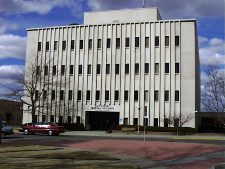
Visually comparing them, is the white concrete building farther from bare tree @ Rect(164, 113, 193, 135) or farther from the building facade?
the building facade

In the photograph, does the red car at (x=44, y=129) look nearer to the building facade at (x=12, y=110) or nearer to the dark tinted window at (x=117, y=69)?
the dark tinted window at (x=117, y=69)

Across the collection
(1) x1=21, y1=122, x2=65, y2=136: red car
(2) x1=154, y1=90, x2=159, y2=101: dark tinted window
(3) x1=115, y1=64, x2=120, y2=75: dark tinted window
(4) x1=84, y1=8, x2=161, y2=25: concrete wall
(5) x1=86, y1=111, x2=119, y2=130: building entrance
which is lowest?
(1) x1=21, y1=122, x2=65, y2=136: red car

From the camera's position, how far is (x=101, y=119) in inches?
2815

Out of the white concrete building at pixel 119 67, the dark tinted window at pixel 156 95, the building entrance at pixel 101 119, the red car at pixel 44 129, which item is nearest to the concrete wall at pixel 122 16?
the white concrete building at pixel 119 67

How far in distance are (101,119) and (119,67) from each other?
36.6 ft

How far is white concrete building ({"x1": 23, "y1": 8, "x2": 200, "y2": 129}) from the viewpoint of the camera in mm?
62188

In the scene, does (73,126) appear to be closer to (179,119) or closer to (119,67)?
(119,67)

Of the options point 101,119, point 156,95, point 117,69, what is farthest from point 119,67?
point 101,119

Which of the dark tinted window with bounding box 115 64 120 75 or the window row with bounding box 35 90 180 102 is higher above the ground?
the dark tinted window with bounding box 115 64 120 75

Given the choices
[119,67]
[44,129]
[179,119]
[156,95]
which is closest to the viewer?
[44,129]

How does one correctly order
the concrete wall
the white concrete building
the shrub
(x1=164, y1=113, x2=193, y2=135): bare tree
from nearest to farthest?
1. (x1=164, y1=113, x2=193, y2=135): bare tree
2. the white concrete building
3. the shrub
4. the concrete wall

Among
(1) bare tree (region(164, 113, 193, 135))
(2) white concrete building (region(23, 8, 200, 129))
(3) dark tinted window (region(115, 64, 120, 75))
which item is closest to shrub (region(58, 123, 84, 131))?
(2) white concrete building (region(23, 8, 200, 129))

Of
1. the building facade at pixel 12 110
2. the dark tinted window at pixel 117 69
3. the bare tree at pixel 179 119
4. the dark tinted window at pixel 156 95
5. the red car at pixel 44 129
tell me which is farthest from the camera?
the building facade at pixel 12 110

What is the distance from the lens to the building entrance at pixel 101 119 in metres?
69.1
